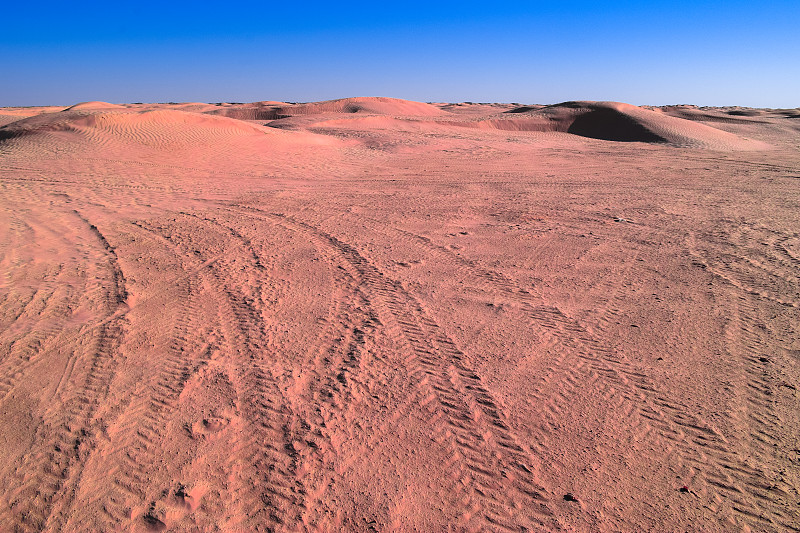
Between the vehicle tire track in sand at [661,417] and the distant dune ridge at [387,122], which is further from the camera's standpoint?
the distant dune ridge at [387,122]

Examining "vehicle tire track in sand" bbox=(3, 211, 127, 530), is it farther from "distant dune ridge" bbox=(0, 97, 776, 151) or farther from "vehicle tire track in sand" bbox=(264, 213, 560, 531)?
"distant dune ridge" bbox=(0, 97, 776, 151)

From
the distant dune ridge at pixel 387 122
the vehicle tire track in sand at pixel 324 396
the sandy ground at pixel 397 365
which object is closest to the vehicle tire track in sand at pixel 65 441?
the sandy ground at pixel 397 365

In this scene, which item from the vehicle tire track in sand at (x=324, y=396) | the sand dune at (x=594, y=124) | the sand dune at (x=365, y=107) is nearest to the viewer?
the vehicle tire track in sand at (x=324, y=396)

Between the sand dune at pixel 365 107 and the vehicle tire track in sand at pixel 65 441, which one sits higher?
the sand dune at pixel 365 107

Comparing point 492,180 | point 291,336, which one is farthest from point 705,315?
point 492,180

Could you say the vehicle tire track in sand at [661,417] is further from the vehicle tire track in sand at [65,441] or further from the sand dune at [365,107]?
the sand dune at [365,107]

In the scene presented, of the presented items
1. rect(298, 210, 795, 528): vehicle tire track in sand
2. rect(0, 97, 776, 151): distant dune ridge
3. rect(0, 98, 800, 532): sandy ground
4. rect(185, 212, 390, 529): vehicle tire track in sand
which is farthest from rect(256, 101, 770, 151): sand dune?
rect(185, 212, 390, 529): vehicle tire track in sand

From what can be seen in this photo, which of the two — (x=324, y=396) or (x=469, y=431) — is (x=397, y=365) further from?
(x=469, y=431)

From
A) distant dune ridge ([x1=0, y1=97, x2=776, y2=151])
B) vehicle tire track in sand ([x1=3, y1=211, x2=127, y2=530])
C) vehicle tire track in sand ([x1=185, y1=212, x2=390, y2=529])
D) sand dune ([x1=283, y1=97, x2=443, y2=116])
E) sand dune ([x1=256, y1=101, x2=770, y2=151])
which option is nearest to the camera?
vehicle tire track in sand ([x1=3, y1=211, x2=127, y2=530])

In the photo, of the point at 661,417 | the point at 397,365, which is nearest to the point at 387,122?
the point at 397,365
